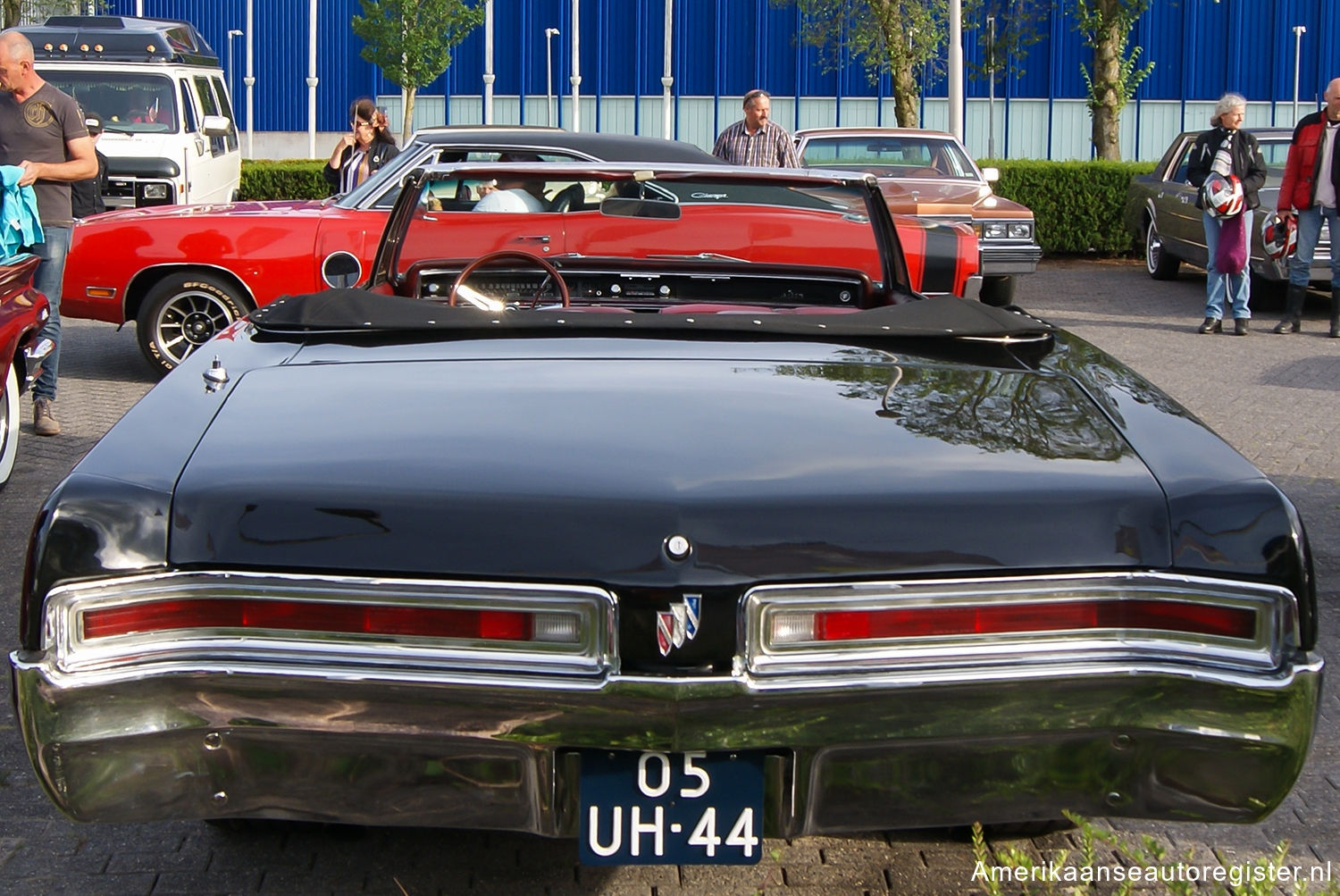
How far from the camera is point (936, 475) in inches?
94.4

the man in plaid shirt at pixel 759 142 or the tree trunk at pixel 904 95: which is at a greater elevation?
the tree trunk at pixel 904 95

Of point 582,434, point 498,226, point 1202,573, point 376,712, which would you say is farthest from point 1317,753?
point 498,226

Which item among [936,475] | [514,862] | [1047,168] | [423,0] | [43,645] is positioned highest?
[423,0]

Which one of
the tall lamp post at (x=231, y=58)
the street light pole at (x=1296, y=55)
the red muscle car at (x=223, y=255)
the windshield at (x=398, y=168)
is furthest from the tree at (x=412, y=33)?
the red muscle car at (x=223, y=255)

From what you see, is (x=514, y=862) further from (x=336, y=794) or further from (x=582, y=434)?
(x=582, y=434)

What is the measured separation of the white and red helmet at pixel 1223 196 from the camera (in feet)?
36.9

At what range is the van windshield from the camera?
14023 mm

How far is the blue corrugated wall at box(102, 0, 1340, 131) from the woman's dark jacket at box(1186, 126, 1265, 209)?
23317 mm

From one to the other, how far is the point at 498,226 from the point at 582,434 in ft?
9.81

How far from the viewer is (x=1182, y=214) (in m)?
14.1

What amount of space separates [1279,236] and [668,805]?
35.4 feet

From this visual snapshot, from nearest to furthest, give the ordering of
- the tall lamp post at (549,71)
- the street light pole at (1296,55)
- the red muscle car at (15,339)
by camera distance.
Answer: the red muscle car at (15,339), the street light pole at (1296,55), the tall lamp post at (549,71)

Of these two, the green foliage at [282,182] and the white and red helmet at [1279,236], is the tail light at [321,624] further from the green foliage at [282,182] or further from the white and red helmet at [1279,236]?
the green foliage at [282,182]

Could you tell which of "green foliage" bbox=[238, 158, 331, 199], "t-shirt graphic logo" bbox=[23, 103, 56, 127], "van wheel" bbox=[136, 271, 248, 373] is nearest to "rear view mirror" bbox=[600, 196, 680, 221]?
"t-shirt graphic logo" bbox=[23, 103, 56, 127]
